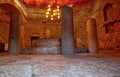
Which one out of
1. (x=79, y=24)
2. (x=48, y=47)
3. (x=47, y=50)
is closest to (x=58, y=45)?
(x=48, y=47)

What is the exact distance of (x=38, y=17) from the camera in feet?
57.1

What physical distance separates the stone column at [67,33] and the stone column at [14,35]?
1.98 metres

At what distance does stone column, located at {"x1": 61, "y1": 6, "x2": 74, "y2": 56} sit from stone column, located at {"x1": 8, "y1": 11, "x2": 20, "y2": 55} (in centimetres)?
198

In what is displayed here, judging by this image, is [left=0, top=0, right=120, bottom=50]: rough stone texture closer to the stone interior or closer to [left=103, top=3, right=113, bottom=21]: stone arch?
the stone interior

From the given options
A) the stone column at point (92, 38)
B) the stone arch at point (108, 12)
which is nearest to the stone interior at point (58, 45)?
the stone arch at point (108, 12)

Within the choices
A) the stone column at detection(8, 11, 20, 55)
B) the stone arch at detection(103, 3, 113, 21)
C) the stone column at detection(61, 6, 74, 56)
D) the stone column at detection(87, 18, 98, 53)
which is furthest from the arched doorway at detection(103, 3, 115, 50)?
the stone column at detection(8, 11, 20, 55)

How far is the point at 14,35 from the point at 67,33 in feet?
7.44

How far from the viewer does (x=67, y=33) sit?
16.6ft

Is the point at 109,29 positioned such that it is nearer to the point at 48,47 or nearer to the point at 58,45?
the point at 58,45

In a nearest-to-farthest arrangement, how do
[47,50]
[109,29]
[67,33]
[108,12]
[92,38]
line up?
[67,33] → [47,50] → [92,38] → [109,29] → [108,12]

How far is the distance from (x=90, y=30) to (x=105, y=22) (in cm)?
492

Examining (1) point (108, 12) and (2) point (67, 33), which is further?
(1) point (108, 12)

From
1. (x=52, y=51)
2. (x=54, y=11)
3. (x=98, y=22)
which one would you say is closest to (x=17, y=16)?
(x=52, y=51)

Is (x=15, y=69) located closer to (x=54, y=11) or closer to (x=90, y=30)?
(x=90, y=30)
